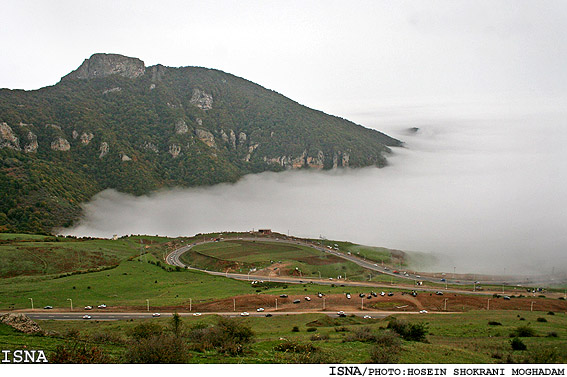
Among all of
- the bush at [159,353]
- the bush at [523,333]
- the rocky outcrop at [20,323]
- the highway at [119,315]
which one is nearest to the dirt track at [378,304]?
the highway at [119,315]

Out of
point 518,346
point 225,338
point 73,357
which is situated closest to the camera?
point 73,357

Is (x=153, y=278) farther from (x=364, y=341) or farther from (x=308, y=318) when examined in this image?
(x=364, y=341)

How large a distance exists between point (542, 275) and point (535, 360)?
461 ft

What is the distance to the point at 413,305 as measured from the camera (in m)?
73.8

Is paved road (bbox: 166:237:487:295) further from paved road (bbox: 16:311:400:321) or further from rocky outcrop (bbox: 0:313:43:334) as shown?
rocky outcrop (bbox: 0:313:43:334)

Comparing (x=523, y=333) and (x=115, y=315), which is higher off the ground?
(x=523, y=333)

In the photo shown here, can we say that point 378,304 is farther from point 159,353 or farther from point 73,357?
point 73,357

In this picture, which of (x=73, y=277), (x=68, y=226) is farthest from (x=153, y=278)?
(x=68, y=226)

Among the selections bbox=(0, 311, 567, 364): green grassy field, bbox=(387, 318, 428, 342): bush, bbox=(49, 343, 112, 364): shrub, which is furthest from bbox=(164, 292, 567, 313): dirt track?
bbox=(49, 343, 112, 364): shrub

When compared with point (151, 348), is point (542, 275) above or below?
below

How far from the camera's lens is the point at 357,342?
31.7m

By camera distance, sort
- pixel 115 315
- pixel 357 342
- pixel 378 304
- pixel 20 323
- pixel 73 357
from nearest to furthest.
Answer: pixel 73 357
pixel 20 323
pixel 357 342
pixel 115 315
pixel 378 304

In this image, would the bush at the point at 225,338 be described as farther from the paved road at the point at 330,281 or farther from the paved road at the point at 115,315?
the paved road at the point at 330,281

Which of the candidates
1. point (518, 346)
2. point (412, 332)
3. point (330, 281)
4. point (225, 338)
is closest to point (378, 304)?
point (330, 281)
